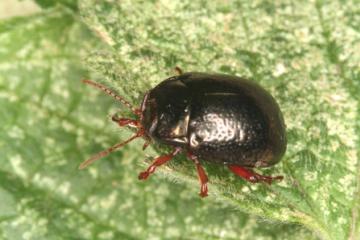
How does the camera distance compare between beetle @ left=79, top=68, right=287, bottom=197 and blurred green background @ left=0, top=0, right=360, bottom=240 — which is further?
blurred green background @ left=0, top=0, right=360, bottom=240

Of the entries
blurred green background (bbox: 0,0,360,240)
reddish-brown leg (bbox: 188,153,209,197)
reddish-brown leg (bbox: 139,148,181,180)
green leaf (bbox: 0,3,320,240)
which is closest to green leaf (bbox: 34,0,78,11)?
blurred green background (bbox: 0,0,360,240)

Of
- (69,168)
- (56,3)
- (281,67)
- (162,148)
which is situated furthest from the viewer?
(56,3)

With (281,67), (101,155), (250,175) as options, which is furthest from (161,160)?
(281,67)

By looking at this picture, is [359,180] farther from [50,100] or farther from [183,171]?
[50,100]

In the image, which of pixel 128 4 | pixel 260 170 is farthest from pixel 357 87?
pixel 128 4

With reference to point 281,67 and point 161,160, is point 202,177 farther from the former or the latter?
point 281,67

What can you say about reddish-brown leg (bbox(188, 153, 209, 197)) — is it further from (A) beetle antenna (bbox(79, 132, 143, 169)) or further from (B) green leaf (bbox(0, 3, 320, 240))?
(A) beetle antenna (bbox(79, 132, 143, 169))
